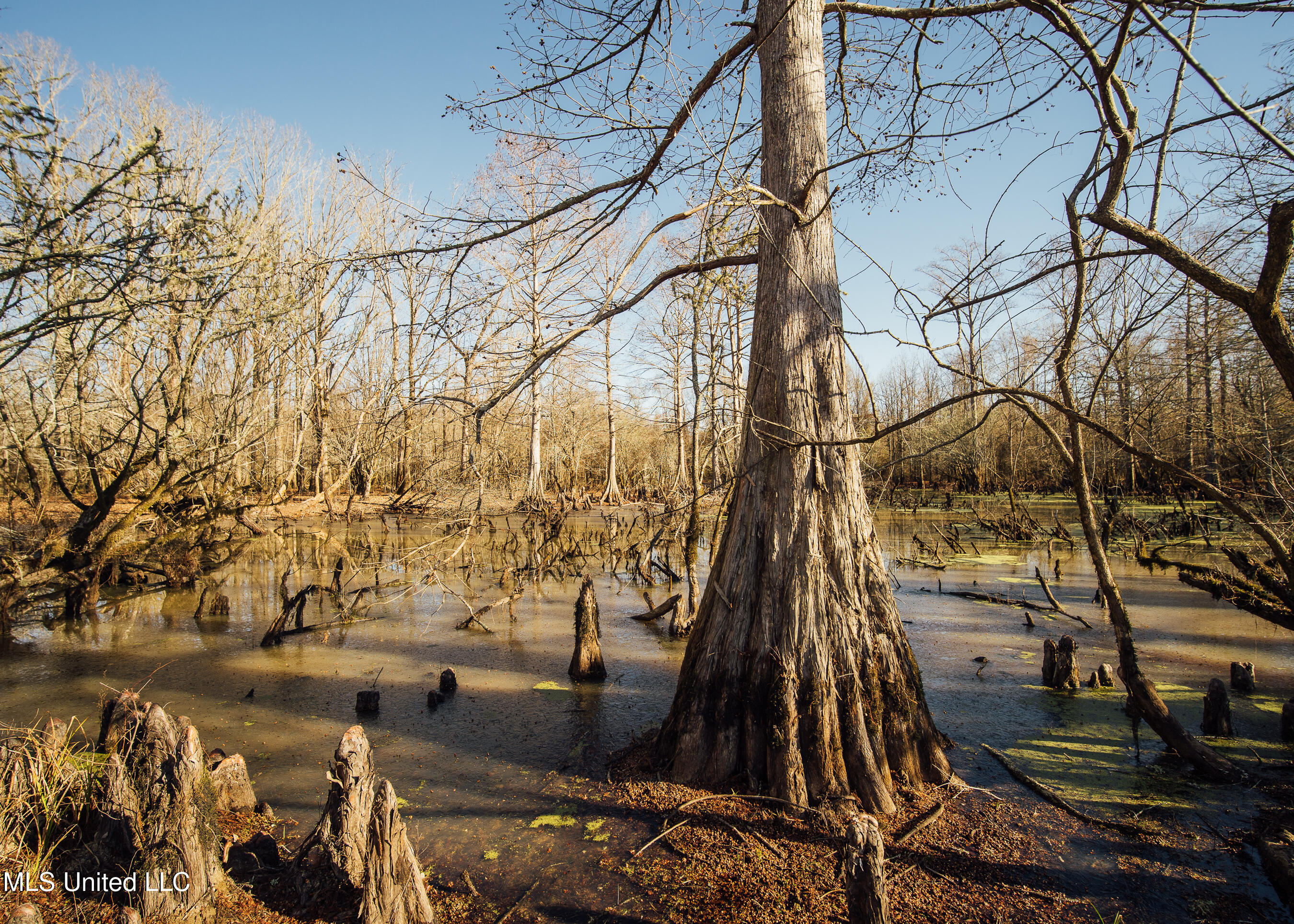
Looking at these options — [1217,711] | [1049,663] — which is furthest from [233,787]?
[1217,711]

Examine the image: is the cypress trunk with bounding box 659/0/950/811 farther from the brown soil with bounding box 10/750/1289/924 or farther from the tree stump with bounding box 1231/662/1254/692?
the tree stump with bounding box 1231/662/1254/692

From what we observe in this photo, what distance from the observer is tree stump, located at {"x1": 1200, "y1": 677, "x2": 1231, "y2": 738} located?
4.95 meters

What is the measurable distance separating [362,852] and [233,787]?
1.35 meters

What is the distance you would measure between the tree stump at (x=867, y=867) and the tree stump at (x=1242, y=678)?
6011mm

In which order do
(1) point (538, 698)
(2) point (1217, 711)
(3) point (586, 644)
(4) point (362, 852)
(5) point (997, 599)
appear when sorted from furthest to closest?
(5) point (997, 599) < (3) point (586, 644) < (1) point (538, 698) < (2) point (1217, 711) < (4) point (362, 852)

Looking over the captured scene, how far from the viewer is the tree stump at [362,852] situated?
2.72 meters

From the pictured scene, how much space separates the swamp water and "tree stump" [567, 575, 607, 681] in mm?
124

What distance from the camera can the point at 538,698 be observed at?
236 inches

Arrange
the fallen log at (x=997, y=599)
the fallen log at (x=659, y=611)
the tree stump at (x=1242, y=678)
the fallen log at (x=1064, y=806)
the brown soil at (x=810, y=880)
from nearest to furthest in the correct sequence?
the brown soil at (x=810, y=880) → the fallen log at (x=1064, y=806) → the tree stump at (x=1242, y=678) → the fallen log at (x=659, y=611) → the fallen log at (x=997, y=599)


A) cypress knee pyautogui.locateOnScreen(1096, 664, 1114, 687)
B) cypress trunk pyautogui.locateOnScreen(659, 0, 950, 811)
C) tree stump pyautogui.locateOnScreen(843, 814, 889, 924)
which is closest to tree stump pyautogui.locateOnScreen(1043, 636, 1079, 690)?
cypress knee pyautogui.locateOnScreen(1096, 664, 1114, 687)

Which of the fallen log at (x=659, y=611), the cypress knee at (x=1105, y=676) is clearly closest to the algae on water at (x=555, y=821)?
the fallen log at (x=659, y=611)

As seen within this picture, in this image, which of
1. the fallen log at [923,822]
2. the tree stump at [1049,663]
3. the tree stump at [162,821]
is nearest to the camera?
the tree stump at [162,821]

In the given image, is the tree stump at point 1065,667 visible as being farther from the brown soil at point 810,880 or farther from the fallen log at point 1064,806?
the brown soil at point 810,880

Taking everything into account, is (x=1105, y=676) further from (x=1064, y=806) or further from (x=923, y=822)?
(x=923, y=822)
